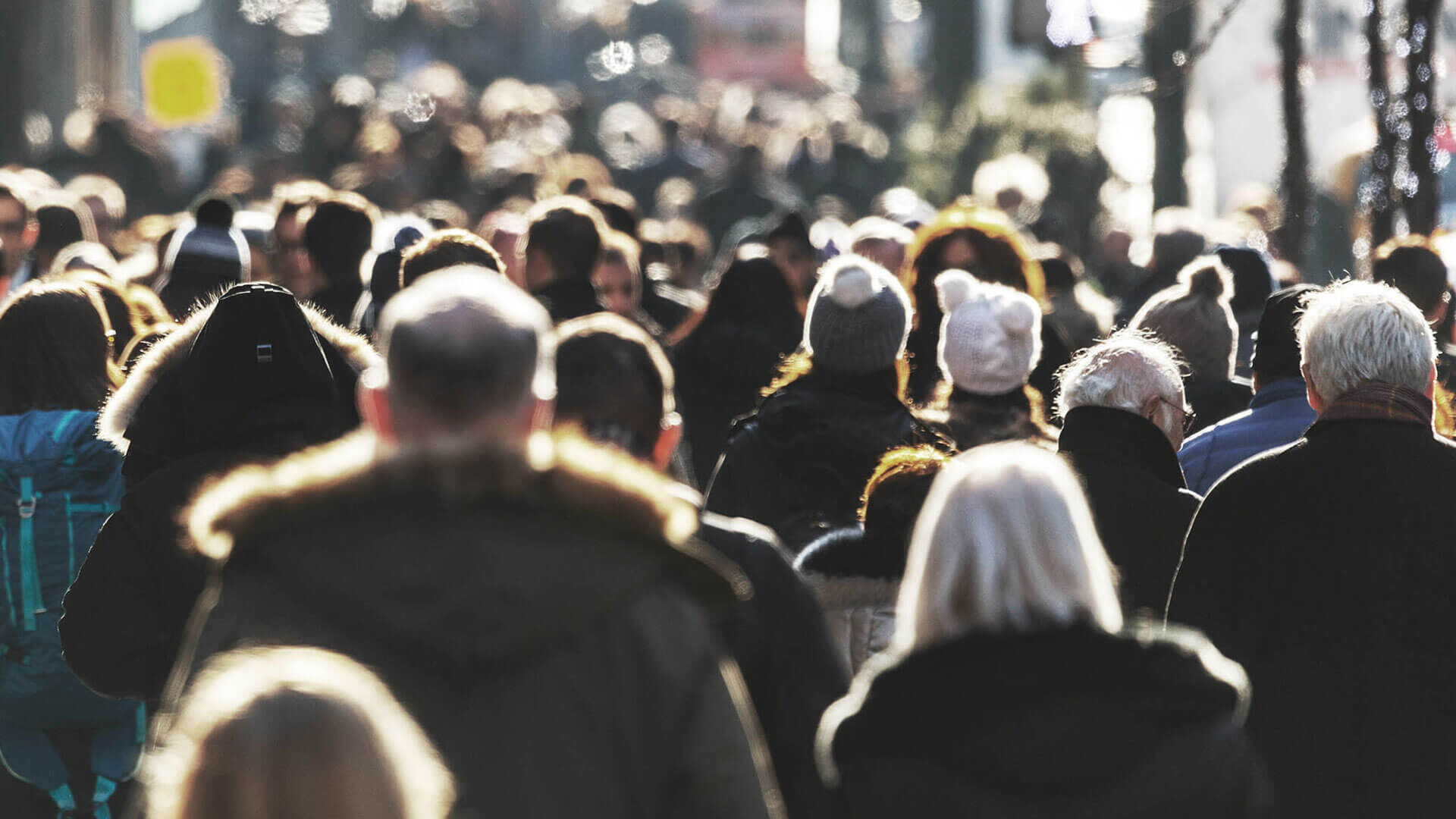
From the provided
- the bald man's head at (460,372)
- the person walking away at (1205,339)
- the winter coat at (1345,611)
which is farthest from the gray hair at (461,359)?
the person walking away at (1205,339)

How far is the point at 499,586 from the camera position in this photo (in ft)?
10.5

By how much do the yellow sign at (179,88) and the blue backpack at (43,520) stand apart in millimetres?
27115

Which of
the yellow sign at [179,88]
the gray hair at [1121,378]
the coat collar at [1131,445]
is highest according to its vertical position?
the yellow sign at [179,88]

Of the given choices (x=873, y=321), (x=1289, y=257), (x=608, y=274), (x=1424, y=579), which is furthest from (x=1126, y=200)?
(x=1424, y=579)

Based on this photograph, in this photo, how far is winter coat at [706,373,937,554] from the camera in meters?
6.14

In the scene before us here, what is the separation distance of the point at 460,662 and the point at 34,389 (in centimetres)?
314

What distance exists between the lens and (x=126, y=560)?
190 inches

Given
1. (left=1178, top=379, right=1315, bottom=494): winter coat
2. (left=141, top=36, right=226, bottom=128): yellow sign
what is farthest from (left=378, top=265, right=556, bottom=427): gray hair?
(left=141, top=36, right=226, bottom=128): yellow sign

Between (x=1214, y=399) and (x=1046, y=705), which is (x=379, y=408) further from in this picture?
(x=1214, y=399)

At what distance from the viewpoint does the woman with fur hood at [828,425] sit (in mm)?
6148

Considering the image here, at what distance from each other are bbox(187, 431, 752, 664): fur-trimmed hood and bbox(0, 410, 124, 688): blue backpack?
2802 mm

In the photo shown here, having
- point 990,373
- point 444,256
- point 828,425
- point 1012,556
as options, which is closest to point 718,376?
point 444,256

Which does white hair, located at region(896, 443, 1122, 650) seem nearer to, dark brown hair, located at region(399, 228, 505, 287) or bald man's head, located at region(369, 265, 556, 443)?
bald man's head, located at region(369, 265, 556, 443)

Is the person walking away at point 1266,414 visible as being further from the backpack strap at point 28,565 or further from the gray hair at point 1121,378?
the backpack strap at point 28,565
